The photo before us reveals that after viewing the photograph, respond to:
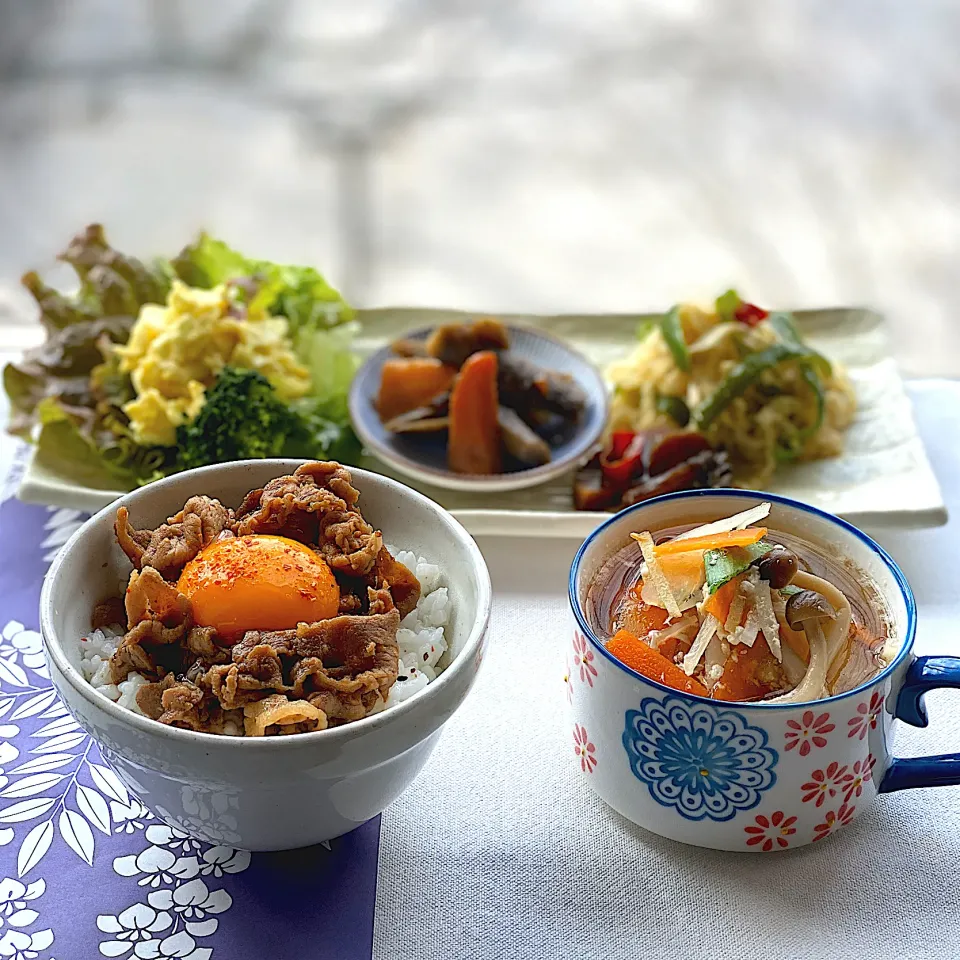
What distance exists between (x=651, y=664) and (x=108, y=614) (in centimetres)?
84

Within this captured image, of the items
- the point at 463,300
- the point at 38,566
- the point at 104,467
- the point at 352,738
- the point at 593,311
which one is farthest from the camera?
the point at 463,300

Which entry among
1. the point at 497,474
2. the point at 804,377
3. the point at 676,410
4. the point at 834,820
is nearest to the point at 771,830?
the point at 834,820

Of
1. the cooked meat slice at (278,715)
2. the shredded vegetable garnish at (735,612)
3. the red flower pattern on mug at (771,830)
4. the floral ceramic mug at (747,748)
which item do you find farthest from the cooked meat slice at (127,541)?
the red flower pattern on mug at (771,830)

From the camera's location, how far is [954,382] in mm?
3088

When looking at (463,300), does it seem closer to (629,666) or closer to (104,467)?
(104,467)

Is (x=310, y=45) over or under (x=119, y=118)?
over

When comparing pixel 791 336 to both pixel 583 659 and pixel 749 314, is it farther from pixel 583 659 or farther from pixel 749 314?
pixel 583 659

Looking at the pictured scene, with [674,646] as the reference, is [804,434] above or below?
below

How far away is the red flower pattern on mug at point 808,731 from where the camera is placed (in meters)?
1.53

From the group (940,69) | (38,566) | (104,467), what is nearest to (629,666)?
(38,566)

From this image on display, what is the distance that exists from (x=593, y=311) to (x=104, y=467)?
147 cm

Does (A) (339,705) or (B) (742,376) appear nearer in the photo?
(A) (339,705)

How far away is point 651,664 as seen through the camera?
1.63m

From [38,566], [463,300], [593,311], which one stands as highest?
[593,311]
